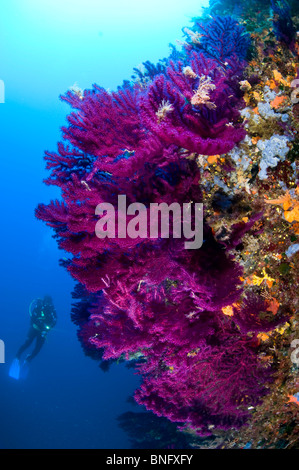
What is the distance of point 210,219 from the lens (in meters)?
2.81

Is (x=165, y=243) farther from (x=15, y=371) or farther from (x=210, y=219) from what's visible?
(x=15, y=371)

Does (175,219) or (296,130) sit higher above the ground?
(296,130)

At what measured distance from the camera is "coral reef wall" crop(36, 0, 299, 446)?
2.59 meters

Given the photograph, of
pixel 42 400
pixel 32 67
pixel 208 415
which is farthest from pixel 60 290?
pixel 208 415

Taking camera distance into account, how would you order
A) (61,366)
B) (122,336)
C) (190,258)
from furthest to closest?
(61,366)
(122,336)
(190,258)

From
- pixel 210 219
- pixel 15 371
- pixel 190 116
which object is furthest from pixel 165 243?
pixel 15 371

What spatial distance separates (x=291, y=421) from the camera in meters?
3.56

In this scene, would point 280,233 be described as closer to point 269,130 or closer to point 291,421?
point 269,130

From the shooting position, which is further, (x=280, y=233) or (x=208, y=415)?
(x=208, y=415)

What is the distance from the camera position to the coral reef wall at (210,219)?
259 cm

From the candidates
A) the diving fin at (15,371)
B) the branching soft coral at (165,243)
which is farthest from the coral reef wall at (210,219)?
the diving fin at (15,371)

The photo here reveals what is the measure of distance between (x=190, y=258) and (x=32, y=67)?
92546 mm

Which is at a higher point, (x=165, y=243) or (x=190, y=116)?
(x=190, y=116)

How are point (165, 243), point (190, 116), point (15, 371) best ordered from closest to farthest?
point (190, 116), point (165, 243), point (15, 371)
